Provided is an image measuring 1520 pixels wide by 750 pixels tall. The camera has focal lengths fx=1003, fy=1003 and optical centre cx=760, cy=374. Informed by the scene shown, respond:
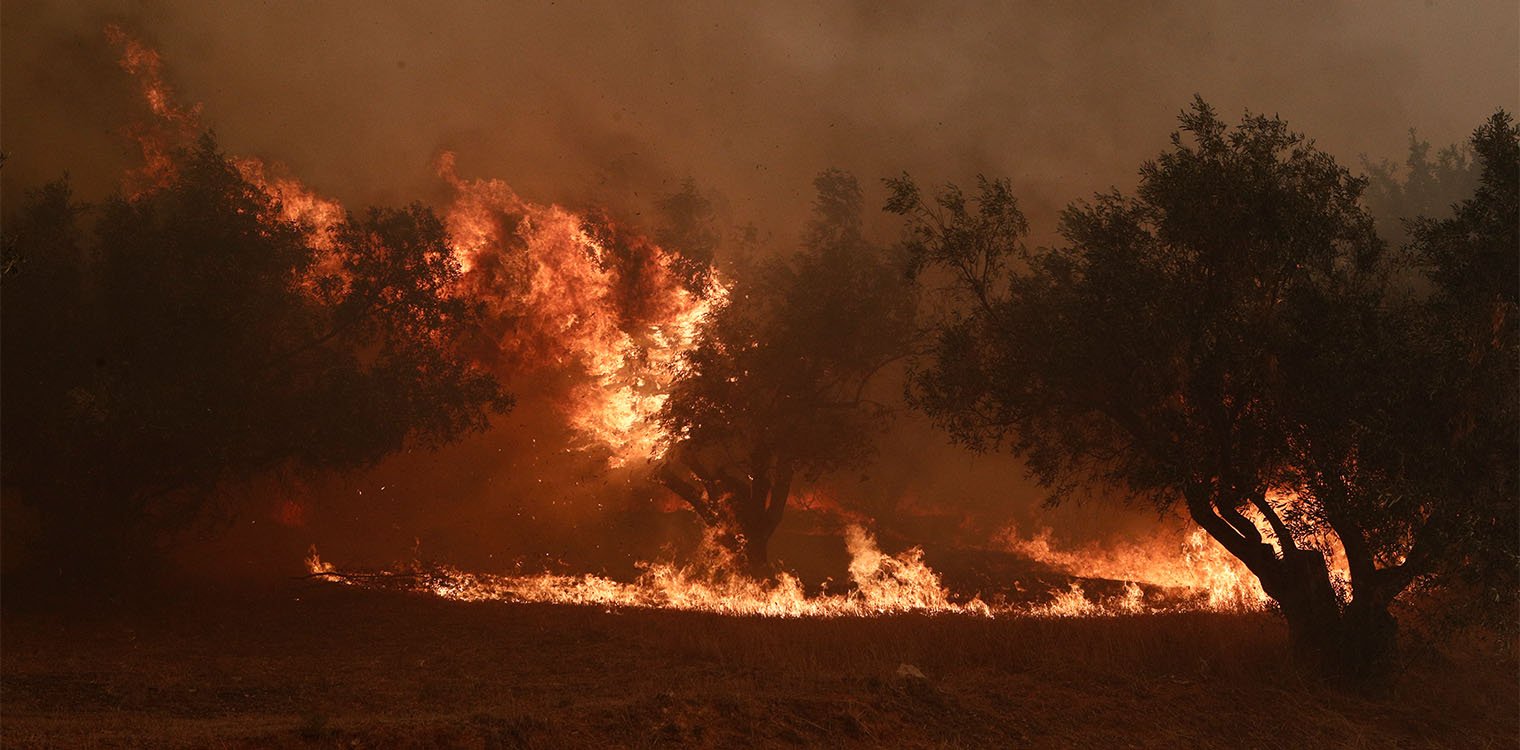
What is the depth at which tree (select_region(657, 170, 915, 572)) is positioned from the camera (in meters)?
31.1

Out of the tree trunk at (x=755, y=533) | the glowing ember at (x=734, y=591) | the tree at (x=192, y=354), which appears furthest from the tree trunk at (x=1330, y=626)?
the tree at (x=192, y=354)

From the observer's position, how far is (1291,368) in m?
16.1

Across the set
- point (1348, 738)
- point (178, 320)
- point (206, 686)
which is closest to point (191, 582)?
point (178, 320)

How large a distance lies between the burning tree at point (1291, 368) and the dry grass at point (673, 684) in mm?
2213

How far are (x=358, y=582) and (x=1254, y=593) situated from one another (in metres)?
24.4

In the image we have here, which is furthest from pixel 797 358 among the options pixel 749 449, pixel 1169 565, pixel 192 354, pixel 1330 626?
pixel 1330 626

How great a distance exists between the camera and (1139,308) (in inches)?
677

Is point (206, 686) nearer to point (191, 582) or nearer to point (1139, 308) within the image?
point (191, 582)

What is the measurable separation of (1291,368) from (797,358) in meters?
17.1

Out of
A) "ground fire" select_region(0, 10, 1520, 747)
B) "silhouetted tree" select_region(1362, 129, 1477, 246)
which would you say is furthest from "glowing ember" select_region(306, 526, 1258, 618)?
"silhouetted tree" select_region(1362, 129, 1477, 246)

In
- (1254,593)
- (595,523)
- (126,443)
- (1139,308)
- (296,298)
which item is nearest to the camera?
(1139,308)

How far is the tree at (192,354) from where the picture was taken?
68.4 ft

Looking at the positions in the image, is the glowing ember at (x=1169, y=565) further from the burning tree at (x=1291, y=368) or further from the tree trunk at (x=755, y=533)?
the tree trunk at (x=755, y=533)

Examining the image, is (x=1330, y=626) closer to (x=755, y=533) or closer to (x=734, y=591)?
(x=734, y=591)
